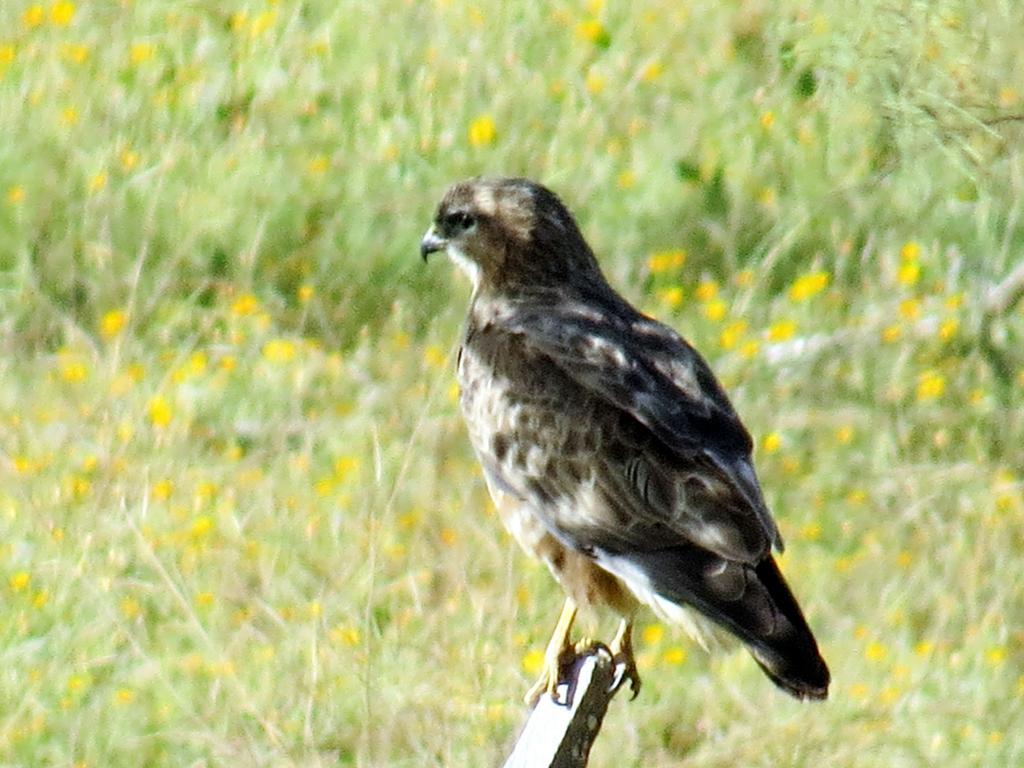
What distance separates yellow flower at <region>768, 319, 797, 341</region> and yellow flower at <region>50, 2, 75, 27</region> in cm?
379

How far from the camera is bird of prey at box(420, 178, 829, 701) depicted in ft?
15.3

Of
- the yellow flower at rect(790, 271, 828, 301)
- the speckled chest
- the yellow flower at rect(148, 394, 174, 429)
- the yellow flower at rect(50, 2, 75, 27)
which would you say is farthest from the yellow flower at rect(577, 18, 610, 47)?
the speckled chest

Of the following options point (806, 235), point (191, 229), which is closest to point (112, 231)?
point (191, 229)

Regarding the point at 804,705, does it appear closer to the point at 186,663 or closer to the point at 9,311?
the point at 186,663

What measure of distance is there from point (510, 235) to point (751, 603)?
1.53 m

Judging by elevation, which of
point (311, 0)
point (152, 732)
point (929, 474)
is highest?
point (311, 0)

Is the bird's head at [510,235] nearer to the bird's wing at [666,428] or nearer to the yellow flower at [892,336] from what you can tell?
the bird's wing at [666,428]

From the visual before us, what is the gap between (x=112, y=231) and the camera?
8.82m

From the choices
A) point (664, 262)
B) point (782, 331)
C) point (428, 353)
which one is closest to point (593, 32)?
point (664, 262)

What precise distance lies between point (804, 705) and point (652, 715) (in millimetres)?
432

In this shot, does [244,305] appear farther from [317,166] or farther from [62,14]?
[62,14]

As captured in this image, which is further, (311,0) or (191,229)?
(311,0)

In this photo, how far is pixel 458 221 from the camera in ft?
19.1

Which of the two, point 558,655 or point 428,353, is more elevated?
point 558,655
